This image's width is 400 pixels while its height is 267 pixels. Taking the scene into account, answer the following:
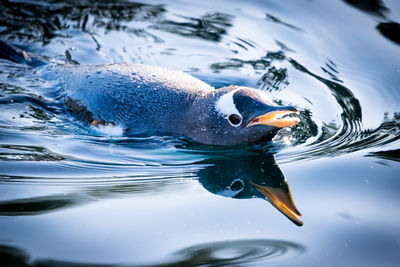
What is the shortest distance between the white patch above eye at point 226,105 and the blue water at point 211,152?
39 cm

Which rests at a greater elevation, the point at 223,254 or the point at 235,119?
the point at 235,119

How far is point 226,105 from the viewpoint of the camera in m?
4.61

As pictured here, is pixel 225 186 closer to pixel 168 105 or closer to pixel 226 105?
pixel 226 105

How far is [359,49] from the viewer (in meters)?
6.77

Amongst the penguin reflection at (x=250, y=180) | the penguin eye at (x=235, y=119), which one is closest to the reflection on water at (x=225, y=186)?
the penguin reflection at (x=250, y=180)

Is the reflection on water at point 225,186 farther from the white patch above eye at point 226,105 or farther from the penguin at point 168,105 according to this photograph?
the white patch above eye at point 226,105

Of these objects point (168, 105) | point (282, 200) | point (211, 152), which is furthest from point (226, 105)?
point (282, 200)

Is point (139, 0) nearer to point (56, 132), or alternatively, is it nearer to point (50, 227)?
point (56, 132)

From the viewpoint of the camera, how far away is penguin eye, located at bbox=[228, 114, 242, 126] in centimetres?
458

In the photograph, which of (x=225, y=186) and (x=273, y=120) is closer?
(x=225, y=186)

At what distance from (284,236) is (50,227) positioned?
159cm

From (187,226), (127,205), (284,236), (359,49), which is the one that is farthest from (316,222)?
(359,49)

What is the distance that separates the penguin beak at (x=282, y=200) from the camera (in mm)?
3527

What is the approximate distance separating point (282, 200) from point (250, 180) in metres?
0.46
